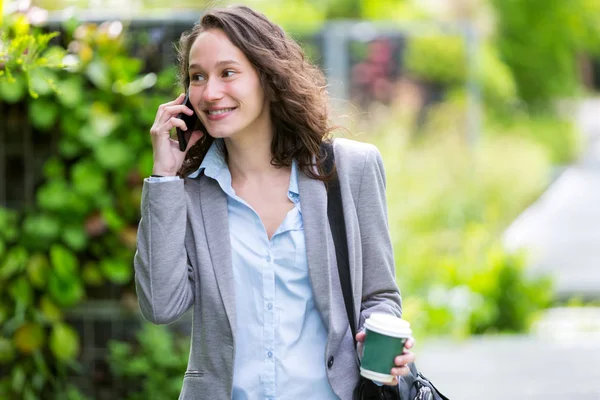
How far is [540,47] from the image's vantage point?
79.8 feet

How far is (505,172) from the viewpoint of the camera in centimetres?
1043

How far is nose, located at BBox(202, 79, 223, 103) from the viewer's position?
2248mm

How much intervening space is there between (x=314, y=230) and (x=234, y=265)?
0.22 metres

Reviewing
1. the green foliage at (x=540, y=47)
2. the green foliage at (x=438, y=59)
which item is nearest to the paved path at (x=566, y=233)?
the green foliage at (x=438, y=59)

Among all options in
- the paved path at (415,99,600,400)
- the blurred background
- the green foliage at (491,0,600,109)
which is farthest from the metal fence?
the green foliage at (491,0,600,109)

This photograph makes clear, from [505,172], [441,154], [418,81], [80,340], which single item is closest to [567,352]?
[441,154]

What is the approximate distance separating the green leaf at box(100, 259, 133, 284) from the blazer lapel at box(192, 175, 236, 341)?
6.83 ft

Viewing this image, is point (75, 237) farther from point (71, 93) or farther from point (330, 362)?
point (330, 362)

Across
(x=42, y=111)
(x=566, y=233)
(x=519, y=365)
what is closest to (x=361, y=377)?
(x=42, y=111)

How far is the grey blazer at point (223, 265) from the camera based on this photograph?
7.32 ft

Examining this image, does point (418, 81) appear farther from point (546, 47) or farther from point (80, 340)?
point (546, 47)

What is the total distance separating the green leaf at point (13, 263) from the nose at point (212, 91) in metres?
2.33

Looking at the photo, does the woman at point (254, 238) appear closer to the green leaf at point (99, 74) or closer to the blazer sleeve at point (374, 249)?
the blazer sleeve at point (374, 249)

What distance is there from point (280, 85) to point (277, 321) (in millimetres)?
590
